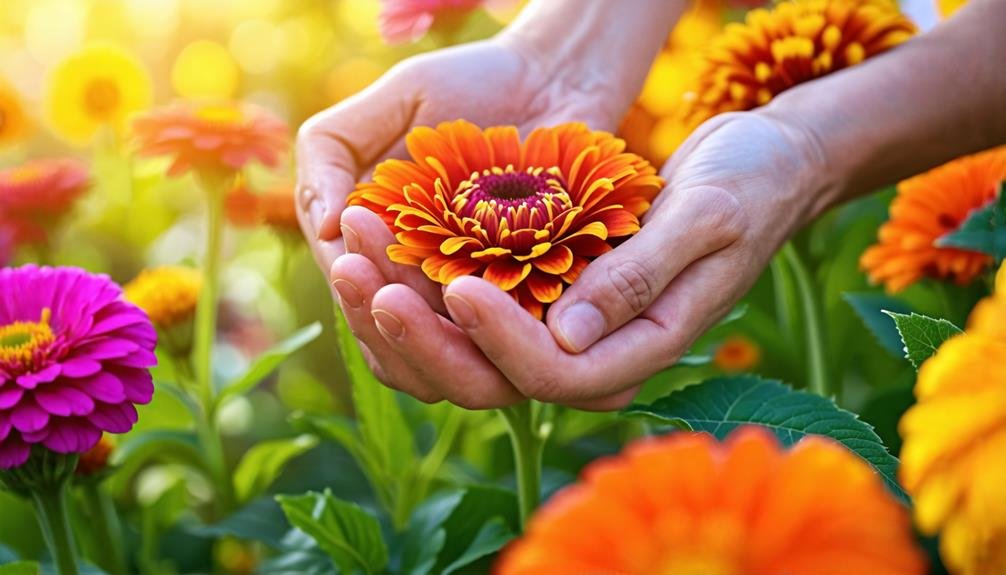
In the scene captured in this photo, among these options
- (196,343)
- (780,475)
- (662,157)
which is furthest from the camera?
(662,157)

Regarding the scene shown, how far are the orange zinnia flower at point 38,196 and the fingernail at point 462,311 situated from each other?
2.34 ft

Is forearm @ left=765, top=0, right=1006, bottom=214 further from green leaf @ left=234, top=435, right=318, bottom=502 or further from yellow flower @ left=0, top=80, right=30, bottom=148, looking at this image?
yellow flower @ left=0, top=80, right=30, bottom=148

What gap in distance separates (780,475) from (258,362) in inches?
25.9

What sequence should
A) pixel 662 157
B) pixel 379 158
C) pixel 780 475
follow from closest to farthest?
pixel 780 475 → pixel 379 158 → pixel 662 157

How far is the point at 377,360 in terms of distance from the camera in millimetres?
688

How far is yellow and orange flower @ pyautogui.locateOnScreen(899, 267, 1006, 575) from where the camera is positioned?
1.08ft

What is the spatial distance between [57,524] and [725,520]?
1.73ft

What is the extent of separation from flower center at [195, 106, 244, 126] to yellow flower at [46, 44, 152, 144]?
1.73 ft

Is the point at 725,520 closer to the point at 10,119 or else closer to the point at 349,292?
the point at 349,292

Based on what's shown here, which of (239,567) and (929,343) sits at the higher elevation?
(929,343)

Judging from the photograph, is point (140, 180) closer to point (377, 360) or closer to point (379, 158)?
point (379, 158)

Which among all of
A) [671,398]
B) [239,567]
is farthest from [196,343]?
[671,398]

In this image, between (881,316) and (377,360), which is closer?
(377,360)

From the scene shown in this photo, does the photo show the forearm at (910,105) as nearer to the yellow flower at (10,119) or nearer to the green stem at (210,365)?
the green stem at (210,365)
